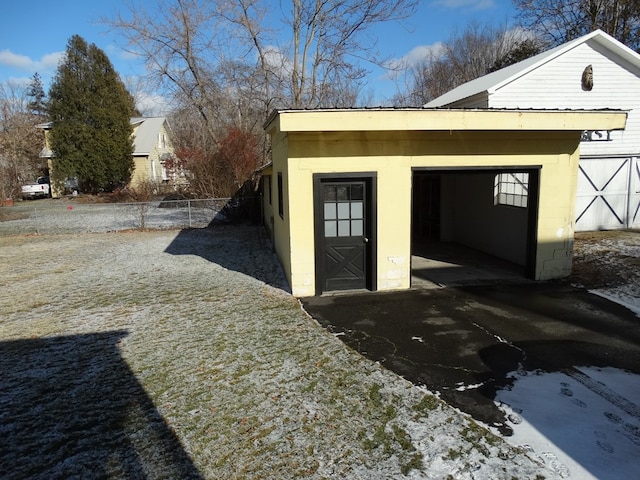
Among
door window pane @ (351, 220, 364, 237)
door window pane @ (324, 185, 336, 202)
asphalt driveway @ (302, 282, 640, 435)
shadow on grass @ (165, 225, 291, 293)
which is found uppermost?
door window pane @ (324, 185, 336, 202)

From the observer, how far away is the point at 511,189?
10227 millimetres

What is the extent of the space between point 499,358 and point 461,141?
4.15m

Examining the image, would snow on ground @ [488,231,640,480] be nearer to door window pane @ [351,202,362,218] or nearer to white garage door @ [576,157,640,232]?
door window pane @ [351,202,362,218]

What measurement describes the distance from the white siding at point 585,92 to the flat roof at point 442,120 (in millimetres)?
5992

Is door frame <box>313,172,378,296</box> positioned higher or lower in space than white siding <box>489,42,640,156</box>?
lower

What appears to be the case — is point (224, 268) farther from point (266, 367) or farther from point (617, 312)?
point (617, 312)

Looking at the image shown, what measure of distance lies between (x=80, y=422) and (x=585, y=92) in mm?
16007

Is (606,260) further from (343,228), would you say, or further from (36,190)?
(36,190)

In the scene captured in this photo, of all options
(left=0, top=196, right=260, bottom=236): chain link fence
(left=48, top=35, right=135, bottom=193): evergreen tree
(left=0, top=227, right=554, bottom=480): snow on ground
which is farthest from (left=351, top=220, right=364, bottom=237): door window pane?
(left=48, top=35, right=135, bottom=193): evergreen tree

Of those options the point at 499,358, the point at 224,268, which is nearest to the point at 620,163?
the point at 499,358

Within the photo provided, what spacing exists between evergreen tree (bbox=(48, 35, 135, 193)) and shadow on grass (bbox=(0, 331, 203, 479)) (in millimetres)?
27932

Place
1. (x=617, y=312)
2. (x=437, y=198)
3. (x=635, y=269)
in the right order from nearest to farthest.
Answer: (x=617, y=312)
(x=635, y=269)
(x=437, y=198)

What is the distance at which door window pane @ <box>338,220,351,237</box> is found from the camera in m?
7.46

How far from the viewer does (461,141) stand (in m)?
7.45
